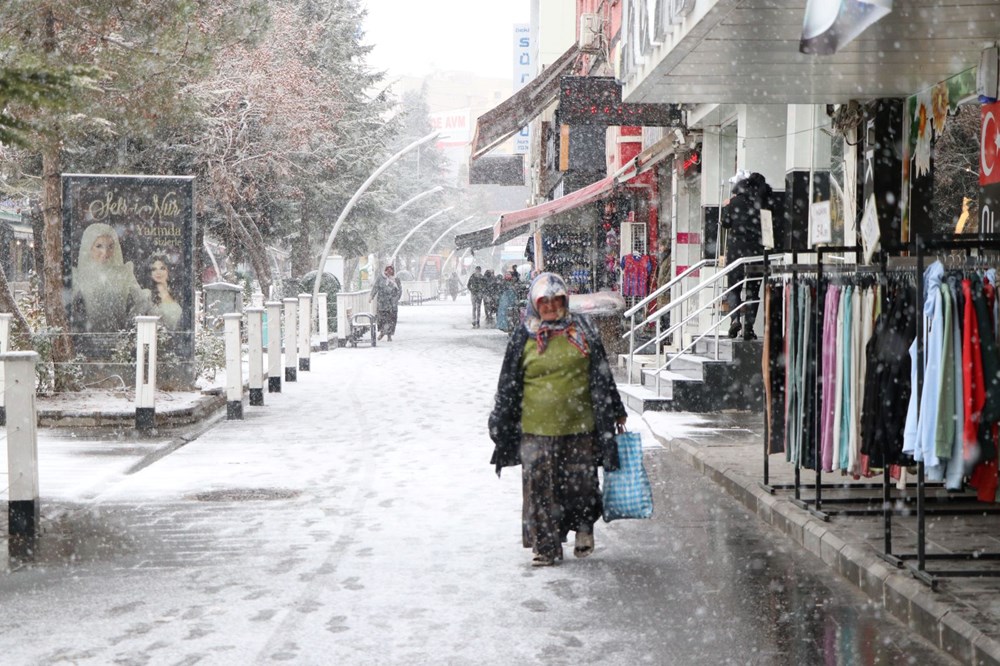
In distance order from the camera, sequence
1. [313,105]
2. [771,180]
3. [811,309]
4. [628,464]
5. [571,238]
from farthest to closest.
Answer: [571,238] < [313,105] < [771,180] < [811,309] < [628,464]

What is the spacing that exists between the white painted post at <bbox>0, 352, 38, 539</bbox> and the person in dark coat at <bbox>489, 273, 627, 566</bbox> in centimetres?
295

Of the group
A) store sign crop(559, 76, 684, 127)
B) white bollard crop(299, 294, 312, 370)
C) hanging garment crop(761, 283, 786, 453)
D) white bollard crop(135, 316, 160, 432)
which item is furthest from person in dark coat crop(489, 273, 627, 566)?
white bollard crop(299, 294, 312, 370)

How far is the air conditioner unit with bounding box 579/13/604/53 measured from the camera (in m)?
32.8

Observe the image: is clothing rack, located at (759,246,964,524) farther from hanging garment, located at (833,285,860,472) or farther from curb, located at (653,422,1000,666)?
→ hanging garment, located at (833,285,860,472)

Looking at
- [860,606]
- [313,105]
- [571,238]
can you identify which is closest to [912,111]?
[860,606]

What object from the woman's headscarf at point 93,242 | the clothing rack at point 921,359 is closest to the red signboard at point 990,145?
the clothing rack at point 921,359

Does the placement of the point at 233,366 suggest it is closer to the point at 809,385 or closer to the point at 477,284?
the point at 809,385

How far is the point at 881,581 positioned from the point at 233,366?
33.4ft

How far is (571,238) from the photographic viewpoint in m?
37.4

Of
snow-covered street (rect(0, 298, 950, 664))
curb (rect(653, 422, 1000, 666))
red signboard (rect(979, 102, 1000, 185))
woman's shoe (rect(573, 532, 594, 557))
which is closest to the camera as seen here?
curb (rect(653, 422, 1000, 666))

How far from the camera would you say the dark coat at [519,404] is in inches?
312

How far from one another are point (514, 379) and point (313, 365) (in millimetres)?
17761

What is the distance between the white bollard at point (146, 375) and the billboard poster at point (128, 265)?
91.2 inches

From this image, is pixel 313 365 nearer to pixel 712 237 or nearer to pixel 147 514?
pixel 712 237
